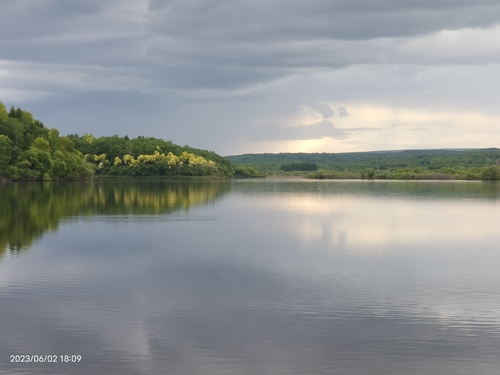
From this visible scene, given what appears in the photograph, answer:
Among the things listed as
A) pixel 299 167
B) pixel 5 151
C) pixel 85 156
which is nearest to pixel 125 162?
pixel 85 156

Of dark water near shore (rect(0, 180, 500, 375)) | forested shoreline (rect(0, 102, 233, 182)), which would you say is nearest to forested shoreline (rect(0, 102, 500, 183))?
forested shoreline (rect(0, 102, 233, 182))

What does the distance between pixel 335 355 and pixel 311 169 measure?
177 m

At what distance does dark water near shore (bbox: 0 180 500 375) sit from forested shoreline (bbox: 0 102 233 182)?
58988 millimetres

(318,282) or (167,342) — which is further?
(318,282)

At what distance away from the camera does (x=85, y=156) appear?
121 meters

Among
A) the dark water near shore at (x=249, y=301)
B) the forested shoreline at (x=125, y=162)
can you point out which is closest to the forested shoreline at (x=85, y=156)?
the forested shoreline at (x=125, y=162)

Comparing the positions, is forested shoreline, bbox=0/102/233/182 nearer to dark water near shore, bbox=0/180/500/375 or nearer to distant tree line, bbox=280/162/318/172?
distant tree line, bbox=280/162/318/172

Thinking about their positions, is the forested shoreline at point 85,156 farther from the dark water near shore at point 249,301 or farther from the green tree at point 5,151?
the dark water near shore at point 249,301

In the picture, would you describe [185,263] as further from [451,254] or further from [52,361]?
[451,254]

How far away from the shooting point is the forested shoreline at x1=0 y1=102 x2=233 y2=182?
255ft

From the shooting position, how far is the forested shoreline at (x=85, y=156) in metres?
77.8

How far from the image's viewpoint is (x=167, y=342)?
947cm

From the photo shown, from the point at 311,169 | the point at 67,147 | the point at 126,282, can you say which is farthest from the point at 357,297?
the point at 311,169

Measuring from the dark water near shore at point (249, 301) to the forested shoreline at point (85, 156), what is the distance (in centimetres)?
5899
